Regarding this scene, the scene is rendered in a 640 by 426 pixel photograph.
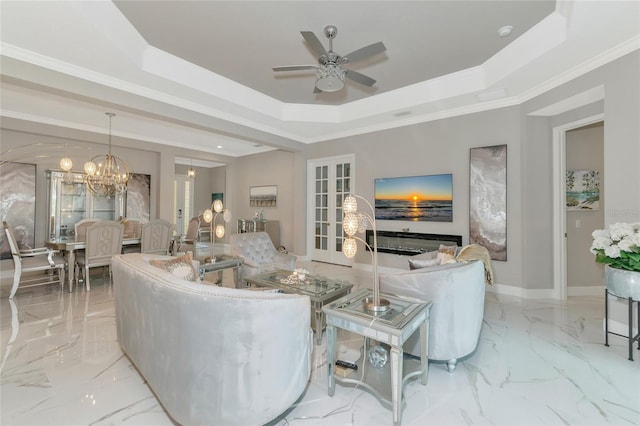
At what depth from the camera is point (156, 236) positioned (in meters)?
4.96

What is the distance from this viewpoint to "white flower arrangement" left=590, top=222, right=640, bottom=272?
234cm

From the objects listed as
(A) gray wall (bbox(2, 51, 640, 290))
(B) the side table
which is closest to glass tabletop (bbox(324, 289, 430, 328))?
(B) the side table

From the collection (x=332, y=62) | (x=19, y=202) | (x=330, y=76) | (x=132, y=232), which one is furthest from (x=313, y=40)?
(x=19, y=202)

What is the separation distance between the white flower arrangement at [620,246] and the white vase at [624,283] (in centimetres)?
6

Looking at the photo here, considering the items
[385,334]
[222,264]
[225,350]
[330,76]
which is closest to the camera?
[225,350]

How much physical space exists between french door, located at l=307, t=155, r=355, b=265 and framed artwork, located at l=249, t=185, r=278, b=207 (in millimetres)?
1265

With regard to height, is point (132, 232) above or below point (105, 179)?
below

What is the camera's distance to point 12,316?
3.21m

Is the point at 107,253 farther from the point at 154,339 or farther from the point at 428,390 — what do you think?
the point at 428,390

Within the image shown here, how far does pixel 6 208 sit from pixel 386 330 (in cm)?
702

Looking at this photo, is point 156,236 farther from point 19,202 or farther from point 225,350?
point 225,350

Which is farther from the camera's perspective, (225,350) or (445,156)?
(445,156)

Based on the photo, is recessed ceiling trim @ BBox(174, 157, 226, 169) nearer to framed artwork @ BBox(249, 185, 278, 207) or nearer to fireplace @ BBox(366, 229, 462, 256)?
framed artwork @ BBox(249, 185, 278, 207)

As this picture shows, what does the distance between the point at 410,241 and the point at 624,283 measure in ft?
9.53
